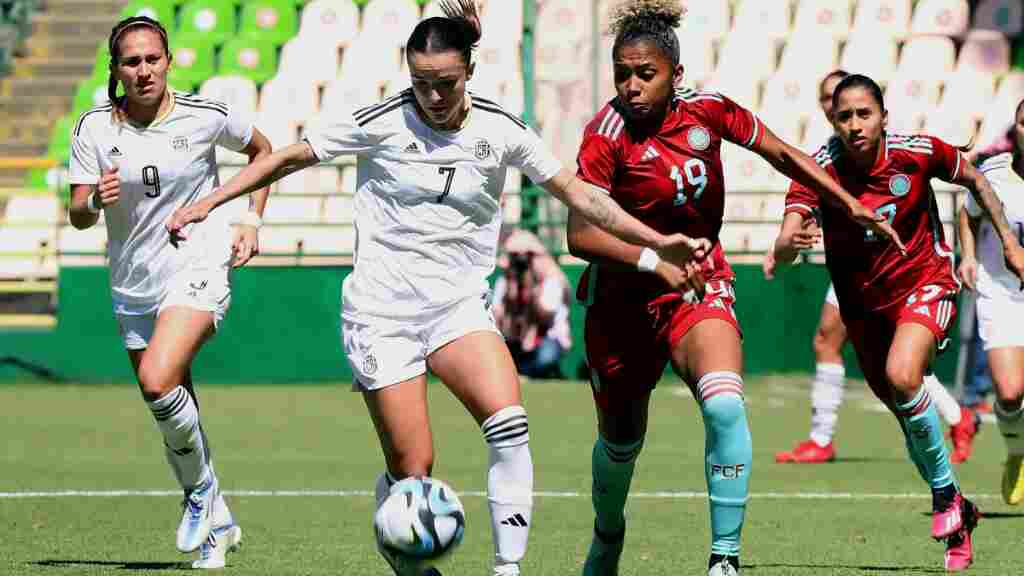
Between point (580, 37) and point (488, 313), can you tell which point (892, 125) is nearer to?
point (580, 37)

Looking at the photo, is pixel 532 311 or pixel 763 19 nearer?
pixel 532 311

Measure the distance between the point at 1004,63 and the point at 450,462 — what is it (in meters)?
11.4

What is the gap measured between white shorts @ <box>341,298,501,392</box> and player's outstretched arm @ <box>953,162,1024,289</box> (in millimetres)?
2952

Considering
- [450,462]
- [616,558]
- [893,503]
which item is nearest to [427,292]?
[616,558]

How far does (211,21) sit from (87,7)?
125 inches

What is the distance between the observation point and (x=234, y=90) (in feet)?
72.7

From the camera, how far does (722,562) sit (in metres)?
7.29

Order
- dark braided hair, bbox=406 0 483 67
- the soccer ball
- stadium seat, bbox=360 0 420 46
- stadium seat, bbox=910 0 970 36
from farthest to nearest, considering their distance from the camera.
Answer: stadium seat, bbox=360 0 420 46 → stadium seat, bbox=910 0 970 36 → dark braided hair, bbox=406 0 483 67 → the soccer ball

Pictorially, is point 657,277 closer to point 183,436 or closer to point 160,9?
point 183,436

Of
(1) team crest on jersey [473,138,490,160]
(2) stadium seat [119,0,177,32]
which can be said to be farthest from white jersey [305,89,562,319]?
(2) stadium seat [119,0,177,32]

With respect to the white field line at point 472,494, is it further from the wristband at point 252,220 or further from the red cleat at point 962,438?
the wristband at point 252,220

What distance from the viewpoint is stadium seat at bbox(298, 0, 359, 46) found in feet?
74.6

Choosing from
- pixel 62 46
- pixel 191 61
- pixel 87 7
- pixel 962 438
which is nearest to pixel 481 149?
pixel 962 438

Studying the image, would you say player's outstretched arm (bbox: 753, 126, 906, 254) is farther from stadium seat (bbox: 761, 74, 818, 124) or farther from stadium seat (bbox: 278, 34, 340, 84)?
stadium seat (bbox: 278, 34, 340, 84)
